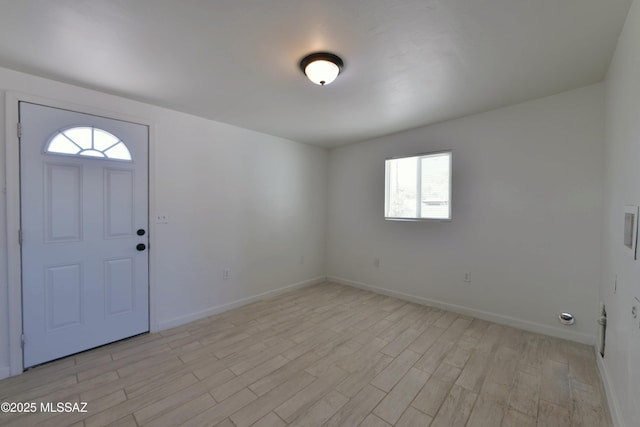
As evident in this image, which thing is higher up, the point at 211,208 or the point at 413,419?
the point at 211,208

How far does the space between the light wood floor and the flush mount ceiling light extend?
92.8 inches

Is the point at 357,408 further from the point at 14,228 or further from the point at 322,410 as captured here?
the point at 14,228

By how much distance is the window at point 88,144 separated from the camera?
227 cm

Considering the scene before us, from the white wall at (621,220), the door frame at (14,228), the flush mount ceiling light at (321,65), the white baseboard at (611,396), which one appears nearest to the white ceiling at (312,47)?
the flush mount ceiling light at (321,65)

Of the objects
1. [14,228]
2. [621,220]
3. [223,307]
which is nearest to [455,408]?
[621,220]

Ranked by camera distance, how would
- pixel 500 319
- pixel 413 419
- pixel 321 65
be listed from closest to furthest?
pixel 413 419 < pixel 321 65 < pixel 500 319

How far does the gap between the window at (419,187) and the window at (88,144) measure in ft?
11.2

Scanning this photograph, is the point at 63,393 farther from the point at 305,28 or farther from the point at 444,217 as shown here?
the point at 444,217

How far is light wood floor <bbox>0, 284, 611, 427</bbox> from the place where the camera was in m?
1.64

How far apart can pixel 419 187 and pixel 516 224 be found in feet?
4.05

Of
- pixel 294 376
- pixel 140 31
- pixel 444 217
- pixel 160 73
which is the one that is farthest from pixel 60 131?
pixel 444 217

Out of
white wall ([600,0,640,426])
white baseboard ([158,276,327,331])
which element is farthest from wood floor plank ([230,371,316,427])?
white wall ([600,0,640,426])

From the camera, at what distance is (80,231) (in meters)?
2.38

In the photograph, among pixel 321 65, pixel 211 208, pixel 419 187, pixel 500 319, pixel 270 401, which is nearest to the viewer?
pixel 270 401
